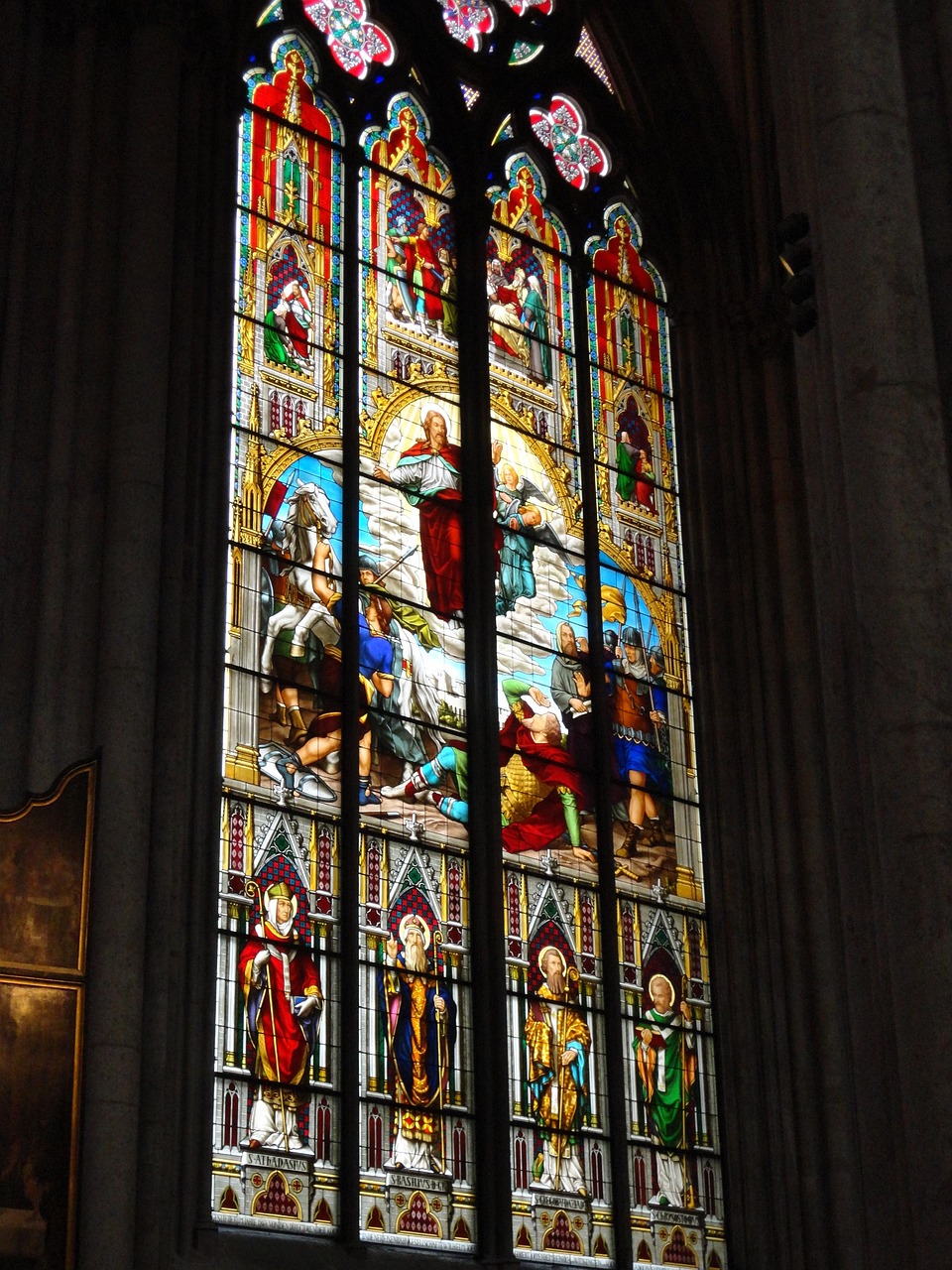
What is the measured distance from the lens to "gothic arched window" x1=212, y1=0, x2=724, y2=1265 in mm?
11266

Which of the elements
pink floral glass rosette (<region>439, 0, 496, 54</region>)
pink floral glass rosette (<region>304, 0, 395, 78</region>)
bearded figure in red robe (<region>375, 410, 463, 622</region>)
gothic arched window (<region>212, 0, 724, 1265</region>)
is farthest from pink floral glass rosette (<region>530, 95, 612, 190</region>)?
bearded figure in red robe (<region>375, 410, 463, 622</region>)

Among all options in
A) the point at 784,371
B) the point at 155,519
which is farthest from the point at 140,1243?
the point at 784,371

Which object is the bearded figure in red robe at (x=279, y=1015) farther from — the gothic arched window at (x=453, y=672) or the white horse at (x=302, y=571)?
the white horse at (x=302, y=571)

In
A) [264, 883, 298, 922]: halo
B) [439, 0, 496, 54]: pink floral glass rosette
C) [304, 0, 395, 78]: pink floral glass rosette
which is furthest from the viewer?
[439, 0, 496, 54]: pink floral glass rosette

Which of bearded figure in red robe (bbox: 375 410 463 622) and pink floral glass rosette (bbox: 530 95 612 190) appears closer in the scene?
bearded figure in red robe (bbox: 375 410 463 622)

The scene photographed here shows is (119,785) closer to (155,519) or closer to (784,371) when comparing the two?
(155,519)

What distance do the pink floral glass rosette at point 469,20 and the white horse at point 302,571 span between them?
427cm

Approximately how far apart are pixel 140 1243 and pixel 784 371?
7982 mm

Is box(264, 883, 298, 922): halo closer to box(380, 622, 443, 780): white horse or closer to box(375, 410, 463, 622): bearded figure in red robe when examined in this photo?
box(380, 622, 443, 780): white horse

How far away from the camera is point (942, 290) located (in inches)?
288

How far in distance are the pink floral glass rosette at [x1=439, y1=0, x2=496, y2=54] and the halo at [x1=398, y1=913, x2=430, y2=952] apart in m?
6.50

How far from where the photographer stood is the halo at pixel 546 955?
12.4 m

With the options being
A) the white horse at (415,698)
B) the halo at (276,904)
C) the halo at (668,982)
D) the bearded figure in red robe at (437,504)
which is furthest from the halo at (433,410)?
the halo at (668,982)

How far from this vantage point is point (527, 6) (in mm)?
15523
